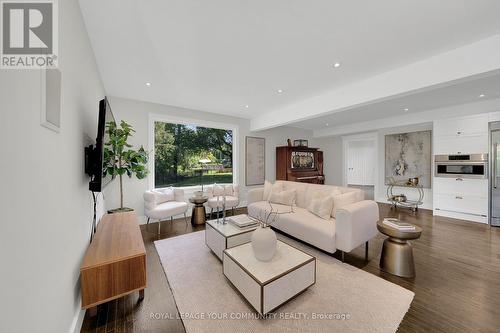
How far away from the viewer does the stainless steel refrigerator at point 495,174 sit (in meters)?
3.61

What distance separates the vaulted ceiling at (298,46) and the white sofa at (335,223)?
63.2 inches

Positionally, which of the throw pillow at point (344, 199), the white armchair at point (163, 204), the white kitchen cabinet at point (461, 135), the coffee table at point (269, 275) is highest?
the white kitchen cabinet at point (461, 135)

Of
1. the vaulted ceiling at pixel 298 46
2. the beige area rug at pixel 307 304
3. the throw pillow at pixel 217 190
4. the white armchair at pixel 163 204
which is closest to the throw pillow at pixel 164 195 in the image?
the white armchair at pixel 163 204

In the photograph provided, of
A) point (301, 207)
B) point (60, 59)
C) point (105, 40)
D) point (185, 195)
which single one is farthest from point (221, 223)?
point (105, 40)

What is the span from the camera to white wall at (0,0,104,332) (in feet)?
2.18

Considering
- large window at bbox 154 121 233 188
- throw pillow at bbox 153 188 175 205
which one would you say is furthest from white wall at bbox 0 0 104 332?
large window at bbox 154 121 233 188

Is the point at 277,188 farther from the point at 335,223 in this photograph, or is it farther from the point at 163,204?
the point at 163,204

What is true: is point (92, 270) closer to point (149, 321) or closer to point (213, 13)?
point (149, 321)

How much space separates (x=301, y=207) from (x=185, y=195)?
2.69 m

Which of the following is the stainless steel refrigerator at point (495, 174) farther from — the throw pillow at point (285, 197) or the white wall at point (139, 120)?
the white wall at point (139, 120)

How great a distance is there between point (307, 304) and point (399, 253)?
130 centimetres

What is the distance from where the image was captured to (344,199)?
8.62 ft

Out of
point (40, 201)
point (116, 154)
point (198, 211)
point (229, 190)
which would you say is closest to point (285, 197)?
point (229, 190)

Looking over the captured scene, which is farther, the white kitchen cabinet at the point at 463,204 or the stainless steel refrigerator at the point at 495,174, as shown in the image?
the white kitchen cabinet at the point at 463,204
